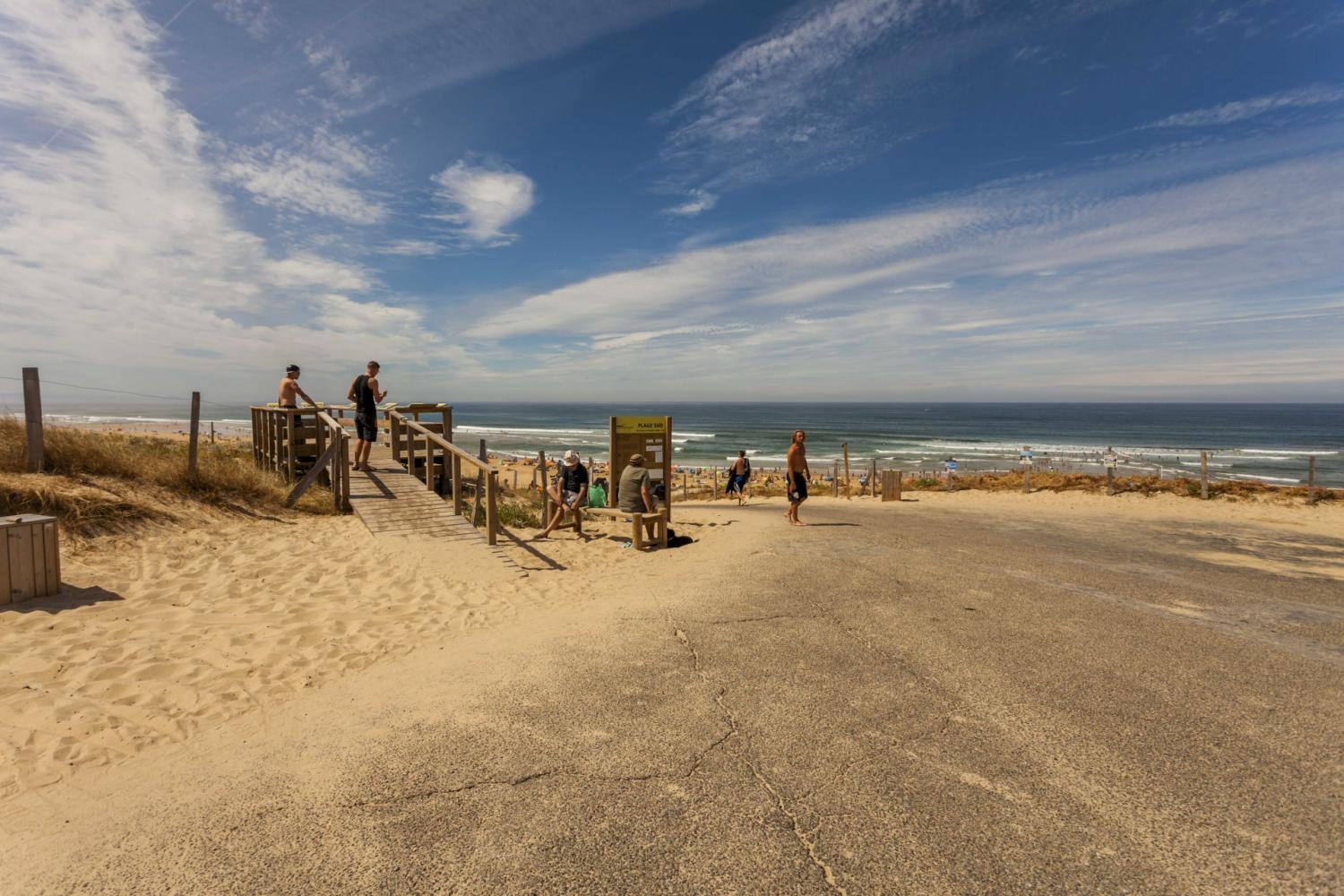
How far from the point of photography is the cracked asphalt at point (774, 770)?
2.50m

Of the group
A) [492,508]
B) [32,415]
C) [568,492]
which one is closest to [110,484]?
[32,415]

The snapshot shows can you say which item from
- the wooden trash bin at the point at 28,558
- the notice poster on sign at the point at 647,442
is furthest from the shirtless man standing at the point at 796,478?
the wooden trash bin at the point at 28,558

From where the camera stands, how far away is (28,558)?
5180 mm

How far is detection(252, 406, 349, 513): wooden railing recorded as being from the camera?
9.44m

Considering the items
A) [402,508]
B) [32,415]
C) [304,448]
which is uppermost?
[32,415]

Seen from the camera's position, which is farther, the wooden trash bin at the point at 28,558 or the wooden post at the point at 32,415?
the wooden post at the point at 32,415

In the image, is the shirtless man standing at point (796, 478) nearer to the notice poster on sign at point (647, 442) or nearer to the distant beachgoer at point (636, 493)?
the notice poster on sign at point (647, 442)

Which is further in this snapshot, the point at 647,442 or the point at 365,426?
the point at 647,442

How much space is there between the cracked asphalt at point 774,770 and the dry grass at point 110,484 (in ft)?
16.2

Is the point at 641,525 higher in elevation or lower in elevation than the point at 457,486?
lower

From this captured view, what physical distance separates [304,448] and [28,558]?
6.04m

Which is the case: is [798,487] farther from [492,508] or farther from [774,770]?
[774,770]

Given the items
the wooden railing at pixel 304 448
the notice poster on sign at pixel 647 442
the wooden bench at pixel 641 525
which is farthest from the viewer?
the notice poster on sign at pixel 647 442

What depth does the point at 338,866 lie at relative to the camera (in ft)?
8.34
